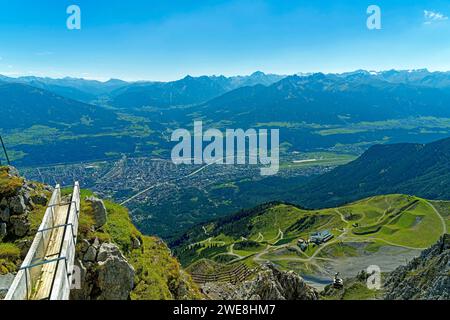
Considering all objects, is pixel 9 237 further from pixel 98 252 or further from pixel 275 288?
pixel 275 288

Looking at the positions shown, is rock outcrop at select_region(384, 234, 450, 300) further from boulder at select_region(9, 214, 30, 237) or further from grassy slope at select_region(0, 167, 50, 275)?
boulder at select_region(9, 214, 30, 237)

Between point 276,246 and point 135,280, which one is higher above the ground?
point 135,280

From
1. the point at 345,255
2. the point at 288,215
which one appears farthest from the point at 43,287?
the point at 288,215

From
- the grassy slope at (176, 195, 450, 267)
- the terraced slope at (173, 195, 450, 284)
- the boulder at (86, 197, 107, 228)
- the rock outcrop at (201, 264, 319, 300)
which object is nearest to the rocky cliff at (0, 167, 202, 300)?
the boulder at (86, 197, 107, 228)

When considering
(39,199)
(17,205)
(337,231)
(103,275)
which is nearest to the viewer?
(103,275)

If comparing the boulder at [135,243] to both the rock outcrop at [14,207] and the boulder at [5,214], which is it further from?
the boulder at [5,214]

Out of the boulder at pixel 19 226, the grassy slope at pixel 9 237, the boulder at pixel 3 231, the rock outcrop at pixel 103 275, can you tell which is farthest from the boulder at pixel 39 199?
the rock outcrop at pixel 103 275

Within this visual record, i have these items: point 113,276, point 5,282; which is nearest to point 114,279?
point 113,276
